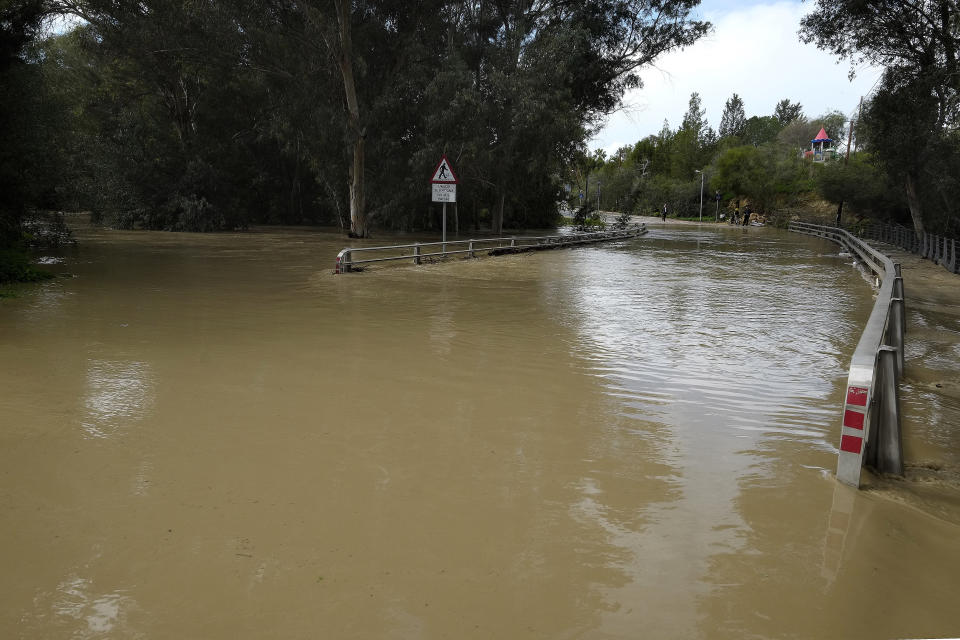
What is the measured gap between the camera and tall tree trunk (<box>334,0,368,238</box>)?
30.5m

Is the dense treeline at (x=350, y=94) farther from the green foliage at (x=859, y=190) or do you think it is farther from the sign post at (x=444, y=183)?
the green foliage at (x=859, y=190)

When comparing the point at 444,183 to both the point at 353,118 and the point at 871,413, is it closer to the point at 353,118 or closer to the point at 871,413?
the point at 353,118

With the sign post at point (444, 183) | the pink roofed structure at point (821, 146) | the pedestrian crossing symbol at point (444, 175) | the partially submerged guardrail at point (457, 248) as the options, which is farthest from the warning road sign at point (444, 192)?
the pink roofed structure at point (821, 146)

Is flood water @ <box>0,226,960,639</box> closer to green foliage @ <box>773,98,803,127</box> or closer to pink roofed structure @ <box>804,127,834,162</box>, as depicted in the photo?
pink roofed structure @ <box>804,127,834,162</box>

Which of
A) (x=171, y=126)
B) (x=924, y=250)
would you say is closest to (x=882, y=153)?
(x=924, y=250)

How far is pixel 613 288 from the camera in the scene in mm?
16766

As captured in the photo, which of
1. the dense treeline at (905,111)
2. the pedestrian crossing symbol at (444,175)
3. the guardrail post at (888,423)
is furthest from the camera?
the dense treeline at (905,111)

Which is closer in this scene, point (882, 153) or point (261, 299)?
point (261, 299)

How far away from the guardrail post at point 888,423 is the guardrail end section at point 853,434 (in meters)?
0.49

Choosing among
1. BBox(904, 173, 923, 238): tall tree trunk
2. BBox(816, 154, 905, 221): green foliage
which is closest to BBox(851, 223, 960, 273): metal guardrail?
BBox(904, 173, 923, 238): tall tree trunk

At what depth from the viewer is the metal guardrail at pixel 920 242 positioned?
2473 centimetres

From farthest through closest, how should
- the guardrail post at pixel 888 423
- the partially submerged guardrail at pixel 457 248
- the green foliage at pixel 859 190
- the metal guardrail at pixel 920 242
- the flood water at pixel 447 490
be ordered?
1. the green foliage at pixel 859 190
2. the metal guardrail at pixel 920 242
3. the partially submerged guardrail at pixel 457 248
4. the guardrail post at pixel 888 423
5. the flood water at pixel 447 490

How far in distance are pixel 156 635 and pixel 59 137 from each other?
21.5 metres

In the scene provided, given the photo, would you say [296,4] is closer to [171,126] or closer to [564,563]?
[171,126]
